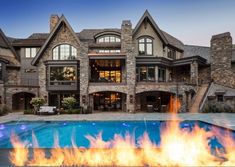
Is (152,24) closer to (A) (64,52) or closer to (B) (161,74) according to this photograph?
(B) (161,74)

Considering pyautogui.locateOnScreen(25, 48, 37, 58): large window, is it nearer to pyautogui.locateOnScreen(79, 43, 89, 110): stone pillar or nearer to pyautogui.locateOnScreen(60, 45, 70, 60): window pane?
pyautogui.locateOnScreen(60, 45, 70, 60): window pane

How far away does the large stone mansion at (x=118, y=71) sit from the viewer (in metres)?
23.8

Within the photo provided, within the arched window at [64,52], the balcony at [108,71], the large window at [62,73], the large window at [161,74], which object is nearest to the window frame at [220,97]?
the large window at [161,74]

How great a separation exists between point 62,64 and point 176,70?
1641 centimetres

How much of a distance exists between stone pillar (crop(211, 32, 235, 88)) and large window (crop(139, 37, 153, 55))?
855cm

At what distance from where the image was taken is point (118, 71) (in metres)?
28.9

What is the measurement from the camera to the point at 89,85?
78.7 ft

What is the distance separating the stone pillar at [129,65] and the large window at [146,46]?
11.1 feet

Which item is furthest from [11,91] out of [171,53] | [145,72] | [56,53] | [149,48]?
[171,53]

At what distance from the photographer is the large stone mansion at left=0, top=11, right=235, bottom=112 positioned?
23781 mm

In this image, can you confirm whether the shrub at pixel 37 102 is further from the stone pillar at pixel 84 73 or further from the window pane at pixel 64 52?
the window pane at pixel 64 52

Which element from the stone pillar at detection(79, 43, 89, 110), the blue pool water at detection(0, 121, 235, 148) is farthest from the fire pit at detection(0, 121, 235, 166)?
the stone pillar at detection(79, 43, 89, 110)

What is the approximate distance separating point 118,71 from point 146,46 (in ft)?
17.3

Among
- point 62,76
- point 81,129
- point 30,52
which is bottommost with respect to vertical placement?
point 81,129
